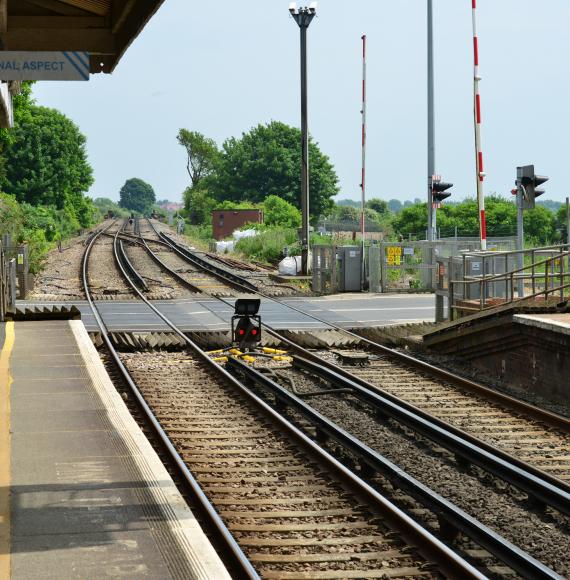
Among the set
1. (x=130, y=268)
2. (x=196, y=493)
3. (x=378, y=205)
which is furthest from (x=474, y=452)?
(x=378, y=205)

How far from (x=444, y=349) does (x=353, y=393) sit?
16.5ft

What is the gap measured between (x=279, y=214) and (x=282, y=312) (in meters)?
61.9

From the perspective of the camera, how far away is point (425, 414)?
43.8 feet

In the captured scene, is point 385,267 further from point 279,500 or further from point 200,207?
point 200,207

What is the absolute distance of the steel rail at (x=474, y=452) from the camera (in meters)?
9.48

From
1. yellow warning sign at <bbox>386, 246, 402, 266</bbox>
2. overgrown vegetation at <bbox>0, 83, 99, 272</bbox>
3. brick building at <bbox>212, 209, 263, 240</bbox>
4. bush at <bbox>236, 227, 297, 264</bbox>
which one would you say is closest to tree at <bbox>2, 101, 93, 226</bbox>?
overgrown vegetation at <bbox>0, 83, 99, 272</bbox>

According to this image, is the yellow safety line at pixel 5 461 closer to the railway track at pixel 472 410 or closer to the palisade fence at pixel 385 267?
the railway track at pixel 472 410

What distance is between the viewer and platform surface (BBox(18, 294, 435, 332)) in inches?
928

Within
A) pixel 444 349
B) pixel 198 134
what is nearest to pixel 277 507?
pixel 444 349

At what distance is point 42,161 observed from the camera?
3720 inches

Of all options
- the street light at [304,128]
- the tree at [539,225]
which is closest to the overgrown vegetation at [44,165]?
the tree at [539,225]

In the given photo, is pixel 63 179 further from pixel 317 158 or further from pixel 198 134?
pixel 198 134

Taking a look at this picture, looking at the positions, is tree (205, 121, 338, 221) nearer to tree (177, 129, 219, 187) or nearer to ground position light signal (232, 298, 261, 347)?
tree (177, 129, 219, 187)

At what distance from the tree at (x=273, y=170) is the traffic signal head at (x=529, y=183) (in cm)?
9125
